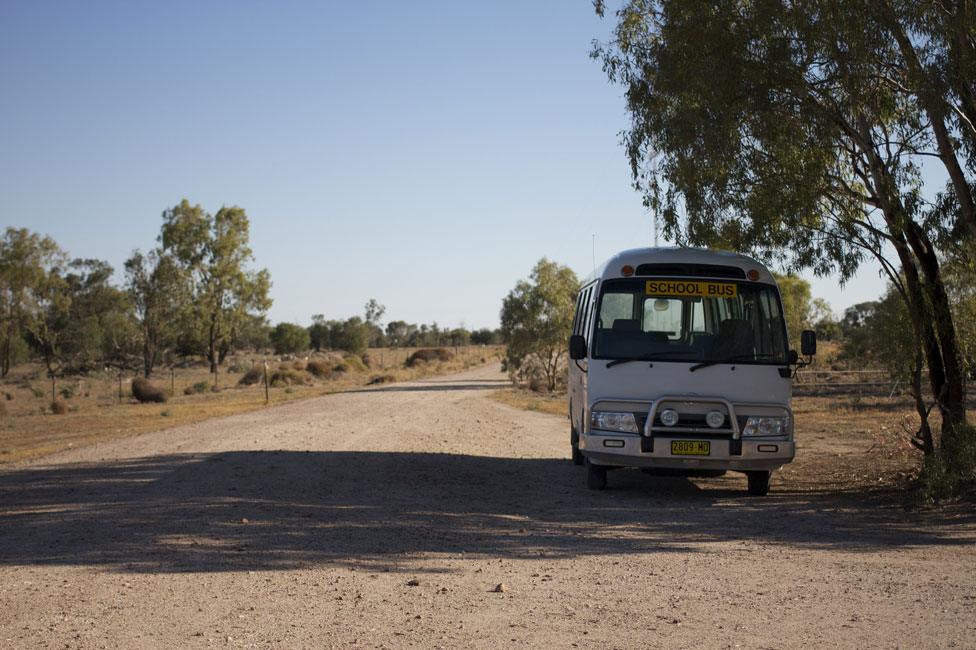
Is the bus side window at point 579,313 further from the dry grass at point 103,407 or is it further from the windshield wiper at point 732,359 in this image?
the dry grass at point 103,407

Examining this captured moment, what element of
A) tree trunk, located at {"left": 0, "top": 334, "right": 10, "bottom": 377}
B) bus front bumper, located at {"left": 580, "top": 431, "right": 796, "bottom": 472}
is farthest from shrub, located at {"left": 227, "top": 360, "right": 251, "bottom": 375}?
bus front bumper, located at {"left": 580, "top": 431, "right": 796, "bottom": 472}

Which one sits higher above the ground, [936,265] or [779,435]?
[936,265]

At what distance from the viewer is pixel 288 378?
55.6 m

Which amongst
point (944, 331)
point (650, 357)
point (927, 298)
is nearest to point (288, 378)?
point (650, 357)

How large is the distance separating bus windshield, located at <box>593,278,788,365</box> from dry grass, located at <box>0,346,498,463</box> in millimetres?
11392

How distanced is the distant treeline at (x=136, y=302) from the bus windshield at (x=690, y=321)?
4966 cm

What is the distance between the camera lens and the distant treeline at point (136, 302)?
56281 millimetres

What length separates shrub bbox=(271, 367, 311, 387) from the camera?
54781 mm

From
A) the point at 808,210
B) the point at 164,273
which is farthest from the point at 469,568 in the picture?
the point at 164,273

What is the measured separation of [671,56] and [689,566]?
730 cm

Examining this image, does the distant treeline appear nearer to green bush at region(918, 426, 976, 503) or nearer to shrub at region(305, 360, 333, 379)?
shrub at region(305, 360, 333, 379)

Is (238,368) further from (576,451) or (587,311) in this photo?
(587,311)

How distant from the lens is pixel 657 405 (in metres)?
11.1

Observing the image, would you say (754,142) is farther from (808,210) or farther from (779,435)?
(779,435)
